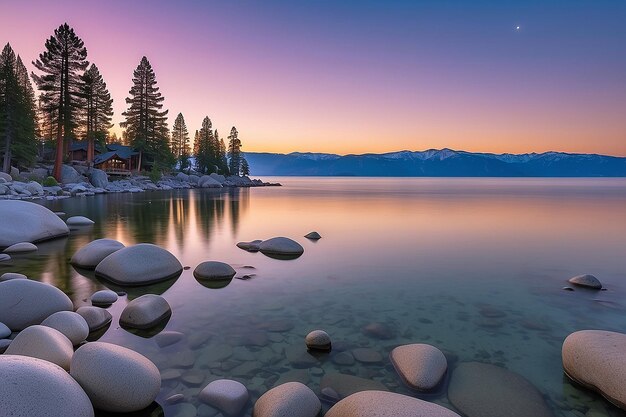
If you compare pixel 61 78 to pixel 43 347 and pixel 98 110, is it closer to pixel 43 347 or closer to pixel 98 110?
pixel 98 110

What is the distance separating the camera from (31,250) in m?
14.1

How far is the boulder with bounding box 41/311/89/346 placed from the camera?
629 centimetres

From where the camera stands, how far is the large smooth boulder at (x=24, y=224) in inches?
580

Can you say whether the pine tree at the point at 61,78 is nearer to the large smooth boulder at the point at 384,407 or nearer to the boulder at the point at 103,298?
the boulder at the point at 103,298

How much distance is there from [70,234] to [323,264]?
13.4 m

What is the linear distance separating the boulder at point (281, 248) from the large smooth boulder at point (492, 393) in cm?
988

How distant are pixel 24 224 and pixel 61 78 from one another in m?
35.2

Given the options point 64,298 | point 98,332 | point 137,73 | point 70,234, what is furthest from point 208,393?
point 137,73

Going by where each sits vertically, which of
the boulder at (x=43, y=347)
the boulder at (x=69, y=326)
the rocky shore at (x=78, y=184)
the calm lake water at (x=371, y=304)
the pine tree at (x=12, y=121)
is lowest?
the calm lake water at (x=371, y=304)

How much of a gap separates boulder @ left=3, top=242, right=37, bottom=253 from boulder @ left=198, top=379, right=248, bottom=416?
514 inches

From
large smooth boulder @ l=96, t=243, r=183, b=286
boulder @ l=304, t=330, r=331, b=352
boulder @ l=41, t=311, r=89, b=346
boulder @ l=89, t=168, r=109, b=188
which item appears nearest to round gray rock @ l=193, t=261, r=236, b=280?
large smooth boulder @ l=96, t=243, r=183, b=286

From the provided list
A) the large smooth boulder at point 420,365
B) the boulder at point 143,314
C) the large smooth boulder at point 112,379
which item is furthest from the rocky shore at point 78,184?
the large smooth boulder at point 420,365

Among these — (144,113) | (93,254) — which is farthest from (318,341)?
(144,113)

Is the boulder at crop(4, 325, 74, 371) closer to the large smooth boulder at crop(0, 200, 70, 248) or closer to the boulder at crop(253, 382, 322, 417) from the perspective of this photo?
the boulder at crop(253, 382, 322, 417)
